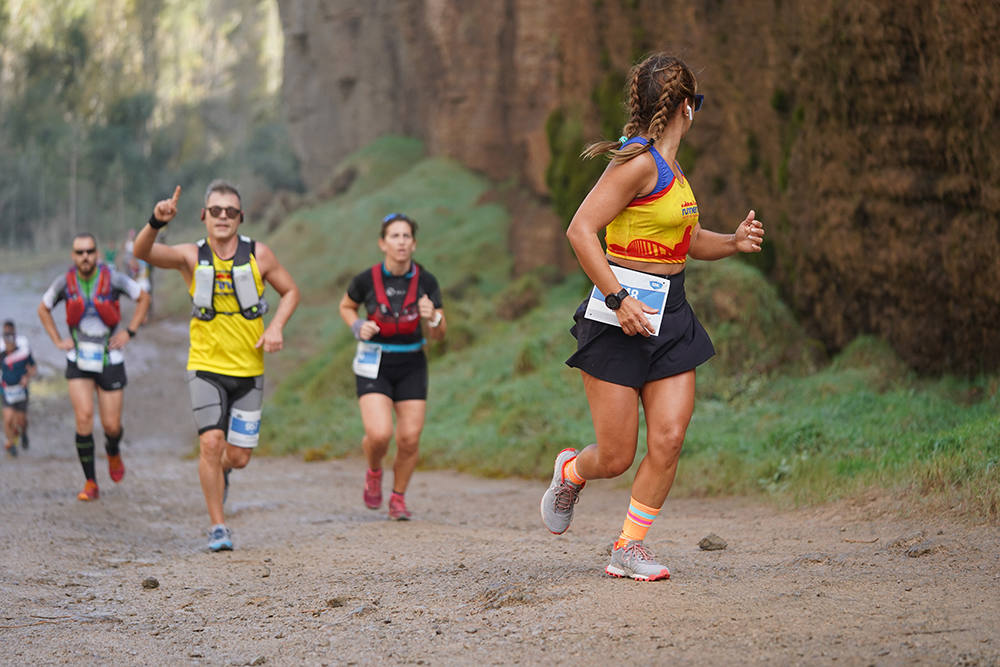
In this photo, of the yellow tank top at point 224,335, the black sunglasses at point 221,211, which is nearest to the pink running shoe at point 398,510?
the yellow tank top at point 224,335

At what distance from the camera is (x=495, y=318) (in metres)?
20.6

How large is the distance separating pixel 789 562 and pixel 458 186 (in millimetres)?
24415

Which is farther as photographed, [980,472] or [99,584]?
[980,472]

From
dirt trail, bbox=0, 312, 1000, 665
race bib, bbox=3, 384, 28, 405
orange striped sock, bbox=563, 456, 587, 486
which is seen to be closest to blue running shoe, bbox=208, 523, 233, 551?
dirt trail, bbox=0, 312, 1000, 665

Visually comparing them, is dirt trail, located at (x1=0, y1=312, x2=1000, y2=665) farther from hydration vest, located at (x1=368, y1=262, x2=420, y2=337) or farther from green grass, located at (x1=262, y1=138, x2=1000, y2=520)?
hydration vest, located at (x1=368, y1=262, x2=420, y2=337)

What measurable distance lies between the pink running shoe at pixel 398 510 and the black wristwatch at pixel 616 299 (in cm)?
413

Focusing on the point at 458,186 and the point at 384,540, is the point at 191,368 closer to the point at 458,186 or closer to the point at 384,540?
the point at 384,540

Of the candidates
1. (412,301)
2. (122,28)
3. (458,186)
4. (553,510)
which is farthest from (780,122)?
(122,28)

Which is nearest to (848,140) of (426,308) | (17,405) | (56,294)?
(426,308)

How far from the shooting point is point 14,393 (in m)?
15.6

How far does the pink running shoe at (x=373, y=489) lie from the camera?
881cm

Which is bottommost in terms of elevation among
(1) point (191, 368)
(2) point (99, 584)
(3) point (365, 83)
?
(2) point (99, 584)

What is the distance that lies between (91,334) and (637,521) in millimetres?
6404

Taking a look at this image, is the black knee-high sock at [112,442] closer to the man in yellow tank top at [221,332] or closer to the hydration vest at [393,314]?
the man in yellow tank top at [221,332]
